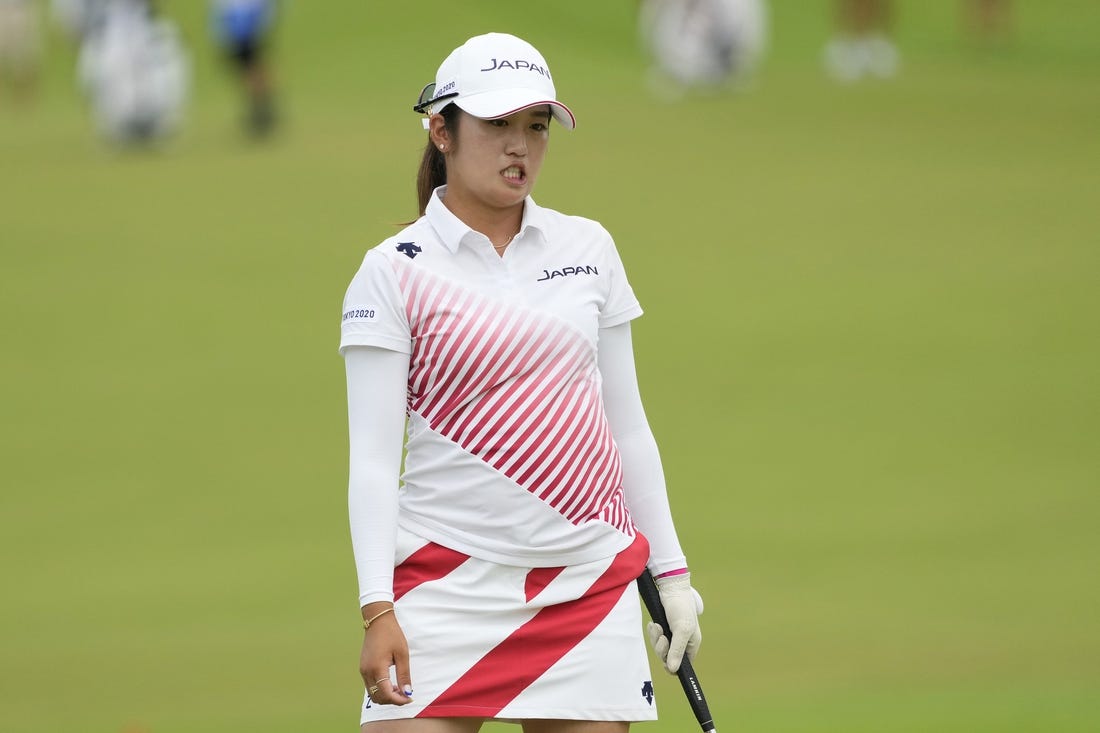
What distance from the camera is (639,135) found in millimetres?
17703

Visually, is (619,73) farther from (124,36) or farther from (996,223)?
(996,223)

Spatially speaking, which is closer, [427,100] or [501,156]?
[501,156]

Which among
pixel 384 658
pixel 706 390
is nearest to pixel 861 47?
pixel 706 390

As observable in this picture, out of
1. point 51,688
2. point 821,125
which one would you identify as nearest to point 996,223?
point 821,125

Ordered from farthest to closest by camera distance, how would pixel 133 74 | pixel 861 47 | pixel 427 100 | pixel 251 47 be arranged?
1. pixel 861 47
2. pixel 133 74
3. pixel 251 47
4. pixel 427 100

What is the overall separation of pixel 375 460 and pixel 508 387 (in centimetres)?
29

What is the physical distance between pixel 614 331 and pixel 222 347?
955 cm

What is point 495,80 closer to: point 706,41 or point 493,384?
point 493,384

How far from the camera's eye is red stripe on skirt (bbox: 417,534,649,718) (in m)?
3.62

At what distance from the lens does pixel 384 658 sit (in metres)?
3.52

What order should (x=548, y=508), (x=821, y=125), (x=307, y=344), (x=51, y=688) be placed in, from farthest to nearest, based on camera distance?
(x=821, y=125)
(x=307, y=344)
(x=51, y=688)
(x=548, y=508)

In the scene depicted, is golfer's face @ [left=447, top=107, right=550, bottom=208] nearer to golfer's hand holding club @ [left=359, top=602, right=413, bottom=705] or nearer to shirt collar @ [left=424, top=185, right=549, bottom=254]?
shirt collar @ [left=424, top=185, right=549, bottom=254]

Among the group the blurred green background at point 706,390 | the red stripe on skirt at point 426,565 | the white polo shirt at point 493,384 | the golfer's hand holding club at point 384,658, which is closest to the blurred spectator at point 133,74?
the blurred green background at point 706,390

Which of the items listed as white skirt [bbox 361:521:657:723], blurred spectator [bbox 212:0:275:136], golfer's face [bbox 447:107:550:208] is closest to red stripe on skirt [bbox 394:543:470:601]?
white skirt [bbox 361:521:657:723]
